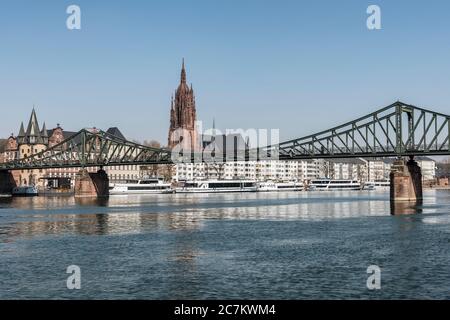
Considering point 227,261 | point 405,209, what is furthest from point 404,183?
point 227,261

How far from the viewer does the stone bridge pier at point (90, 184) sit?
521 ft

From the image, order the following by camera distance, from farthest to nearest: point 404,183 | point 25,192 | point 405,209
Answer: point 25,192 < point 404,183 < point 405,209

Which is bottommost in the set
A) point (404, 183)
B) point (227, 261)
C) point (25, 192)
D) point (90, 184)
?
point (227, 261)

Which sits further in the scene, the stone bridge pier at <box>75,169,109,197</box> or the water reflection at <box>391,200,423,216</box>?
the stone bridge pier at <box>75,169,109,197</box>

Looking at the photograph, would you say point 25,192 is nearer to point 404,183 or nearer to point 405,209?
point 404,183

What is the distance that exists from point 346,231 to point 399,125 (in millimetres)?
76920

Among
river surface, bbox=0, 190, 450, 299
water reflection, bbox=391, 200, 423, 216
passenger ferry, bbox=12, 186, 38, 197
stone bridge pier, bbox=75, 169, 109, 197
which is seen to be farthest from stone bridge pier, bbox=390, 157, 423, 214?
passenger ferry, bbox=12, 186, 38, 197

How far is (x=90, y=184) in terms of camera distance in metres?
161

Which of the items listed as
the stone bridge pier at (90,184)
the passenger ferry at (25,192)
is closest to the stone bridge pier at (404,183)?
the stone bridge pier at (90,184)

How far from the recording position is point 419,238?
48938 millimetres

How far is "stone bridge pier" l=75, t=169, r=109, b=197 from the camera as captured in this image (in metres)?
159

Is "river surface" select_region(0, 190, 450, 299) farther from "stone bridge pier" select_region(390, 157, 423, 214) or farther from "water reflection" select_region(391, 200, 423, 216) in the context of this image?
"stone bridge pier" select_region(390, 157, 423, 214)

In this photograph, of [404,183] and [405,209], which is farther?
[404,183]
